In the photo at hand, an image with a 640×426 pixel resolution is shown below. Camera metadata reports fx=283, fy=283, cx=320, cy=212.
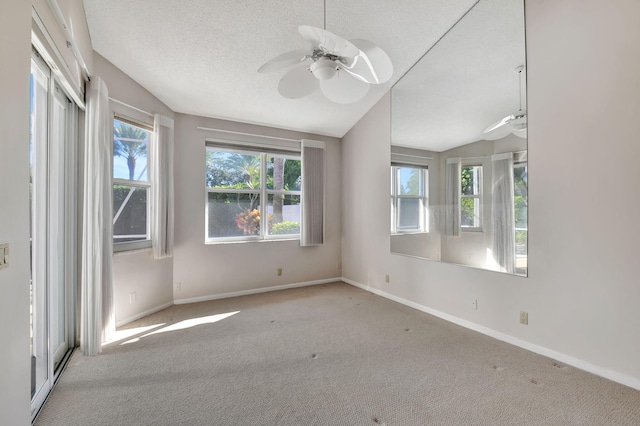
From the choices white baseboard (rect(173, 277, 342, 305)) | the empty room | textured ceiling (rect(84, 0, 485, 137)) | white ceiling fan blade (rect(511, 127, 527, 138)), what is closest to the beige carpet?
the empty room

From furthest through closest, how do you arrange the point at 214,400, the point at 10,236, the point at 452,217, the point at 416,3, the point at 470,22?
the point at 452,217 → the point at 470,22 → the point at 416,3 → the point at 214,400 → the point at 10,236

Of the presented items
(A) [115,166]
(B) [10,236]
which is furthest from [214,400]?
(A) [115,166]

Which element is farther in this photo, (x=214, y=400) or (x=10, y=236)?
(x=214, y=400)

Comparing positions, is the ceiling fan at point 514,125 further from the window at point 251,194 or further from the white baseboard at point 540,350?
the window at point 251,194

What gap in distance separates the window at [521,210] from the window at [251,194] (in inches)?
121

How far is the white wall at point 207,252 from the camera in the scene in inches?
151

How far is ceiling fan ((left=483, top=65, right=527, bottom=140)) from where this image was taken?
2.60 m

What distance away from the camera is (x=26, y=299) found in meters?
1.37

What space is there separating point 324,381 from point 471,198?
2360mm

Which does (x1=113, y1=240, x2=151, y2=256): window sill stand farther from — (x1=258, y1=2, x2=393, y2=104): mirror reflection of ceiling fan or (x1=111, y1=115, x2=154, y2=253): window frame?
(x1=258, y1=2, x2=393, y2=104): mirror reflection of ceiling fan

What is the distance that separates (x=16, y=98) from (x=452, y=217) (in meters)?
3.59

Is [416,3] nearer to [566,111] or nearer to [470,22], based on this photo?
[470,22]

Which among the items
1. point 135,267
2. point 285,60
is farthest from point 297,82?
point 135,267

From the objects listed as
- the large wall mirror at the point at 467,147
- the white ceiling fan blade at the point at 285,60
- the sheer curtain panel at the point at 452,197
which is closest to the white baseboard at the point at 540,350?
the large wall mirror at the point at 467,147
